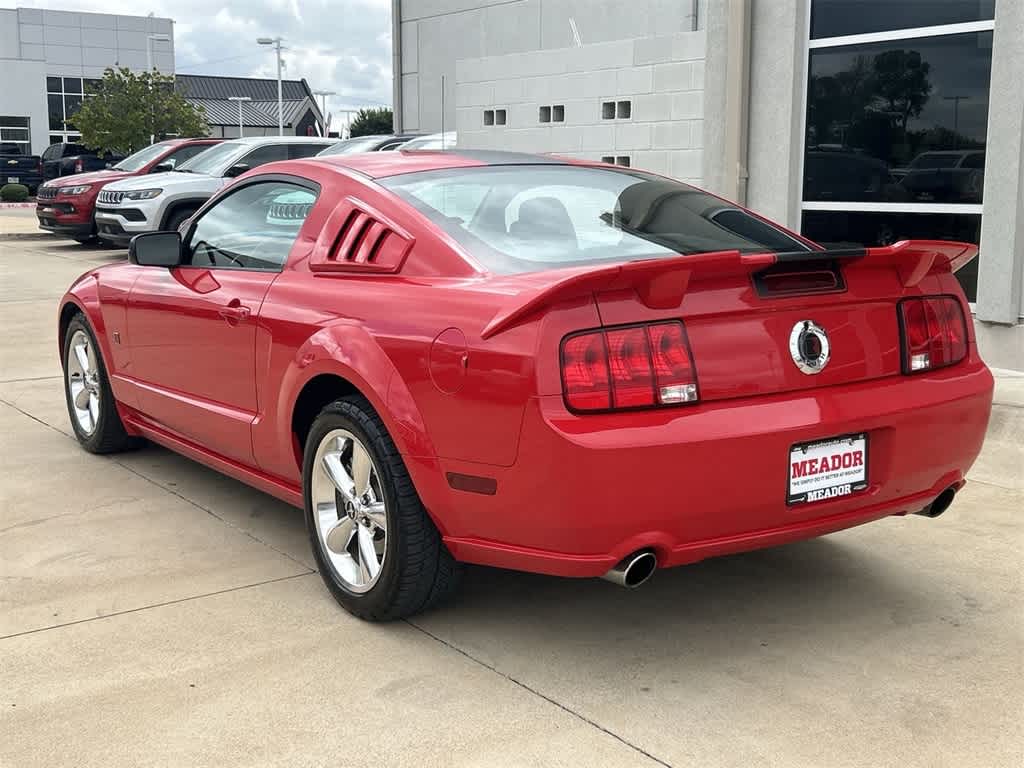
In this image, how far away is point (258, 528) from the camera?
5074 millimetres

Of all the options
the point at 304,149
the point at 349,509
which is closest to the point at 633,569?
the point at 349,509

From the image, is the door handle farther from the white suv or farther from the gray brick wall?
the white suv

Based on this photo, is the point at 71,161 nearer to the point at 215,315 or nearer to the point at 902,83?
the point at 902,83

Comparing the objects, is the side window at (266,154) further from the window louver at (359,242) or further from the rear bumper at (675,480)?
the rear bumper at (675,480)

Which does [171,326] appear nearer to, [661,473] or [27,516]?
[27,516]

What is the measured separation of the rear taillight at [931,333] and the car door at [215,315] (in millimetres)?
2133

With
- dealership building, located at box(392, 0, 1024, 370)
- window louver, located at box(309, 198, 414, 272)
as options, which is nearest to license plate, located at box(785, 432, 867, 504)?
window louver, located at box(309, 198, 414, 272)

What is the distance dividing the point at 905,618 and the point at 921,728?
87cm

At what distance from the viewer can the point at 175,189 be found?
1653cm

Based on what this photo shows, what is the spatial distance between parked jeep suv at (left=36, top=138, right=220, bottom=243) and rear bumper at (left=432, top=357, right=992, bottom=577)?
641 inches

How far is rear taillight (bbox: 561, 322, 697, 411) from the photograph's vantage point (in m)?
3.29

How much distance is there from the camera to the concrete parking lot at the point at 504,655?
3180 millimetres

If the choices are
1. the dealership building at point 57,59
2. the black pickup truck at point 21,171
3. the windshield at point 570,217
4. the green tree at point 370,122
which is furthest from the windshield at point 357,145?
the green tree at point 370,122

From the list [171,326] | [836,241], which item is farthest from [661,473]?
[836,241]
